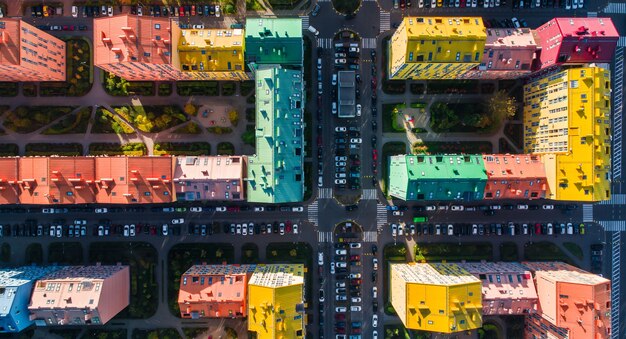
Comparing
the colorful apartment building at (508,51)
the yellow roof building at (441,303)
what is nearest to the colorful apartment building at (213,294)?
the yellow roof building at (441,303)

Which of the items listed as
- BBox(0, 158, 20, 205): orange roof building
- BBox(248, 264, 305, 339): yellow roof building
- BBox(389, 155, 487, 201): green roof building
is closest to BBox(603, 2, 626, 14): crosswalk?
BBox(389, 155, 487, 201): green roof building

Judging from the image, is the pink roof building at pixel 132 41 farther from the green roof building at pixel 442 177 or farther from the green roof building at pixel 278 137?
the green roof building at pixel 442 177

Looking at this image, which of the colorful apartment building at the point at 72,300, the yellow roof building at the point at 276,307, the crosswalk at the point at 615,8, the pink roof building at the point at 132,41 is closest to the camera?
the pink roof building at the point at 132,41

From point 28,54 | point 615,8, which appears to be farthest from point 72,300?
point 615,8

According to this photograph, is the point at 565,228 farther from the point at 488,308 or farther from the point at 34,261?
the point at 34,261

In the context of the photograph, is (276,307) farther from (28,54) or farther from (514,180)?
(28,54)

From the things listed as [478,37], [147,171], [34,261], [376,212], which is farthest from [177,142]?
[478,37]
